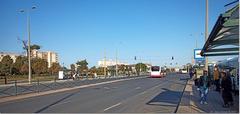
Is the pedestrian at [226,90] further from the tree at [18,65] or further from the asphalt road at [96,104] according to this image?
the tree at [18,65]

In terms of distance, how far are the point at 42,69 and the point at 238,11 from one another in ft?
335

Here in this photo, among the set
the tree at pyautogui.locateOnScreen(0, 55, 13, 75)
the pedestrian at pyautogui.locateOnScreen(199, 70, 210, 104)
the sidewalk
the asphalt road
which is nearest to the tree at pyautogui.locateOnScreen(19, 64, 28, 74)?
the tree at pyautogui.locateOnScreen(0, 55, 13, 75)

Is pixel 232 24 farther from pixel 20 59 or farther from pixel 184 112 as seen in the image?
pixel 20 59

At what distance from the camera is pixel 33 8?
1909 inches

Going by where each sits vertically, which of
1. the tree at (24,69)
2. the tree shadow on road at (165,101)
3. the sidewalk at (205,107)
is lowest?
the tree shadow on road at (165,101)

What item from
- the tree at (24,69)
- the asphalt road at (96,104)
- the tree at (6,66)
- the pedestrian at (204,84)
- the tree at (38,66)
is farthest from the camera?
the tree at (38,66)

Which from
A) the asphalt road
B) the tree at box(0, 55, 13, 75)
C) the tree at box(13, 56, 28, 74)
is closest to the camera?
the asphalt road

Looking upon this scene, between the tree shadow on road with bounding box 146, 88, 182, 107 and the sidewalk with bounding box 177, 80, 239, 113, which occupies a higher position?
the sidewalk with bounding box 177, 80, 239, 113

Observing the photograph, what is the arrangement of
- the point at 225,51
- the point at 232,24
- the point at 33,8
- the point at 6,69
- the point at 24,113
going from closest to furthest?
the point at 232,24, the point at 24,113, the point at 225,51, the point at 33,8, the point at 6,69

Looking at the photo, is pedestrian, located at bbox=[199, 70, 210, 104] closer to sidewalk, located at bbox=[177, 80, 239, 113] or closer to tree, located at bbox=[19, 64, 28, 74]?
sidewalk, located at bbox=[177, 80, 239, 113]

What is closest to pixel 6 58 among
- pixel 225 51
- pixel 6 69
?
pixel 6 69

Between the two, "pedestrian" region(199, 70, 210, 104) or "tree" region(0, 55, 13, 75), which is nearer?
"pedestrian" region(199, 70, 210, 104)

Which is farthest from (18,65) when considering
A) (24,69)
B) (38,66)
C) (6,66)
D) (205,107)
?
(205,107)

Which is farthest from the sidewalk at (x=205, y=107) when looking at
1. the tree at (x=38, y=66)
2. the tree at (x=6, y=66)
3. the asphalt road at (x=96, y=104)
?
the tree at (x=38, y=66)
